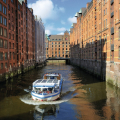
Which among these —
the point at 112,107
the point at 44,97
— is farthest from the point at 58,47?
the point at 112,107

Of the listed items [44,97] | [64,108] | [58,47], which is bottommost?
[64,108]

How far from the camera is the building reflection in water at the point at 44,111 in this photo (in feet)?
Result: 53.2

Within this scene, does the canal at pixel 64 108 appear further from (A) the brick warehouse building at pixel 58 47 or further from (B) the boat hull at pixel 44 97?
(A) the brick warehouse building at pixel 58 47

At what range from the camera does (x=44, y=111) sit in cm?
1755

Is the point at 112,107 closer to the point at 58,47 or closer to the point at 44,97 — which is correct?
the point at 44,97

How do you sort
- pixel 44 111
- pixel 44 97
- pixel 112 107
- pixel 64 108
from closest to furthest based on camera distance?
pixel 44 111, pixel 64 108, pixel 112 107, pixel 44 97

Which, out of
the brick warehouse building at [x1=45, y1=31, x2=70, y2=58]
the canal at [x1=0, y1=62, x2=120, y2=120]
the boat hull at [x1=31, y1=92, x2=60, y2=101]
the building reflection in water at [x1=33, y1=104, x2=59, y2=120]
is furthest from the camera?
the brick warehouse building at [x1=45, y1=31, x2=70, y2=58]

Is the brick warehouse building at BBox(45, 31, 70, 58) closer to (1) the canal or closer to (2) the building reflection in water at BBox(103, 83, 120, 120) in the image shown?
(2) the building reflection in water at BBox(103, 83, 120, 120)

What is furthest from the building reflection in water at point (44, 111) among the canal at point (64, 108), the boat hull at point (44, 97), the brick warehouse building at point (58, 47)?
the brick warehouse building at point (58, 47)

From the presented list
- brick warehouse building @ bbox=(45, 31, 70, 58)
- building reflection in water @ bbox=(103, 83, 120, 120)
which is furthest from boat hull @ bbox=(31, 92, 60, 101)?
brick warehouse building @ bbox=(45, 31, 70, 58)

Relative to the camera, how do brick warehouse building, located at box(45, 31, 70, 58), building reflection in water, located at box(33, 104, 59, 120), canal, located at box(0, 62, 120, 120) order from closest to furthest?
canal, located at box(0, 62, 120, 120), building reflection in water, located at box(33, 104, 59, 120), brick warehouse building, located at box(45, 31, 70, 58)

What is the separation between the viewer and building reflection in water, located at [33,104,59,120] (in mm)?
16203

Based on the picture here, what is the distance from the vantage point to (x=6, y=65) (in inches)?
1547

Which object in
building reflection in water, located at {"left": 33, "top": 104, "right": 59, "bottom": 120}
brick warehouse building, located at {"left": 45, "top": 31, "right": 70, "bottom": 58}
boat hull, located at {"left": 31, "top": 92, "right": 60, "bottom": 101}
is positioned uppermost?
brick warehouse building, located at {"left": 45, "top": 31, "right": 70, "bottom": 58}
